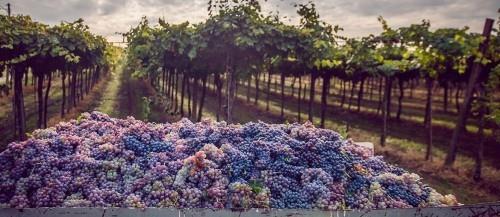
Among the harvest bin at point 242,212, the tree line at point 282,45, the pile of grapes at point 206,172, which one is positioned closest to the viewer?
the harvest bin at point 242,212

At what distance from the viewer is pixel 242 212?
13.2 ft

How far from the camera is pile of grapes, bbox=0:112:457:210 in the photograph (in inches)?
171

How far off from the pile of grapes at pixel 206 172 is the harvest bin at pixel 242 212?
0.28 m

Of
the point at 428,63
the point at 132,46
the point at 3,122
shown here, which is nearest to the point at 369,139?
the point at 428,63

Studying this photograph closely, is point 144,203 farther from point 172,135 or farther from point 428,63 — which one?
point 428,63

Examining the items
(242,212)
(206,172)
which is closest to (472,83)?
(206,172)

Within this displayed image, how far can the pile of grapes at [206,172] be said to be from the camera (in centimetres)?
435

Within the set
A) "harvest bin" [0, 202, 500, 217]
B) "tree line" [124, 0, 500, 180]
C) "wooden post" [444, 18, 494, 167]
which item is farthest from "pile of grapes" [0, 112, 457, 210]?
"wooden post" [444, 18, 494, 167]

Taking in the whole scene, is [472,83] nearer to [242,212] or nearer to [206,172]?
[206,172]

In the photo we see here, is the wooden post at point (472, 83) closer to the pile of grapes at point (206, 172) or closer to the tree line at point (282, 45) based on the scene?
the tree line at point (282, 45)

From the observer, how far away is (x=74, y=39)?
1791cm

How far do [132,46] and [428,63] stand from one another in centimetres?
1179

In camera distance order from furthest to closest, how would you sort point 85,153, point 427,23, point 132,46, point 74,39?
point 132,46 → point 74,39 → point 427,23 → point 85,153

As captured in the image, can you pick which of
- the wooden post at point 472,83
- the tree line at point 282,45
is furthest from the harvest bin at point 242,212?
the wooden post at point 472,83
